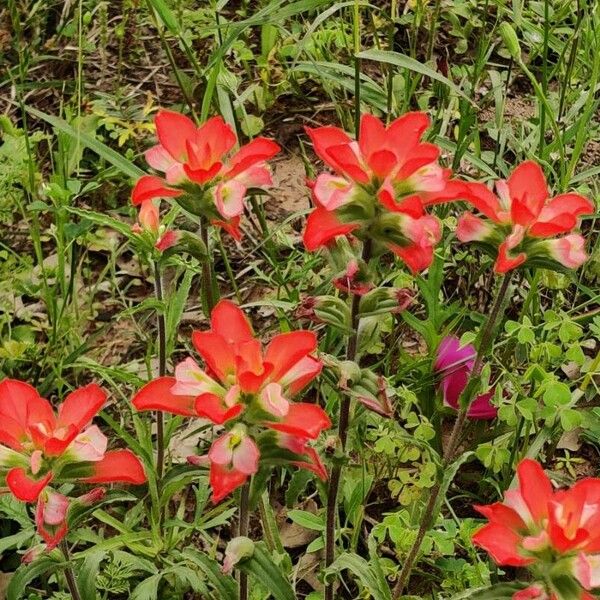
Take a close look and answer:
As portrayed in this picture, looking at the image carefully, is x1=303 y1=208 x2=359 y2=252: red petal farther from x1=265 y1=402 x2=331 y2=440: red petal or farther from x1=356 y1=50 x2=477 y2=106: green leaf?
x1=356 y1=50 x2=477 y2=106: green leaf

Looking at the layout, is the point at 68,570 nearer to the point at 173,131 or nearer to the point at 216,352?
the point at 216,352

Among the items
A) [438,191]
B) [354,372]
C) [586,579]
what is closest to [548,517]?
[586,579]

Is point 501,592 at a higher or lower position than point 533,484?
lower

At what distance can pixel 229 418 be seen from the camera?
90 centimetres

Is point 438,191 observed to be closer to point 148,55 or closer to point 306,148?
point 306,148

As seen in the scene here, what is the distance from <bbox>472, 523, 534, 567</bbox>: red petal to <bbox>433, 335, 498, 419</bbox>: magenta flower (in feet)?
2.26

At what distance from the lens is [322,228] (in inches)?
39.1

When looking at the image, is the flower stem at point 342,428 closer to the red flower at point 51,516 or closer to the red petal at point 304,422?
the red petal at point 304,422

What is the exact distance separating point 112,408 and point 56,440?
937mm

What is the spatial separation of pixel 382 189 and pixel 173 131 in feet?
1.00

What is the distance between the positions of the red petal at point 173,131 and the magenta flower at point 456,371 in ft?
2.26

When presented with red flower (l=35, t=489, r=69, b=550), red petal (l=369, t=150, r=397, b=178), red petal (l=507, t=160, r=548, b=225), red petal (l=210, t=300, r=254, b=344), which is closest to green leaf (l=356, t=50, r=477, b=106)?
red petal (l=507, t=160, r=548, b=225)

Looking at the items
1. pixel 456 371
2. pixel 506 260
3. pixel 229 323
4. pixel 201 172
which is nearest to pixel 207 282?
pixel 201 172

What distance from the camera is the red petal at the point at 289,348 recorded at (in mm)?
917
